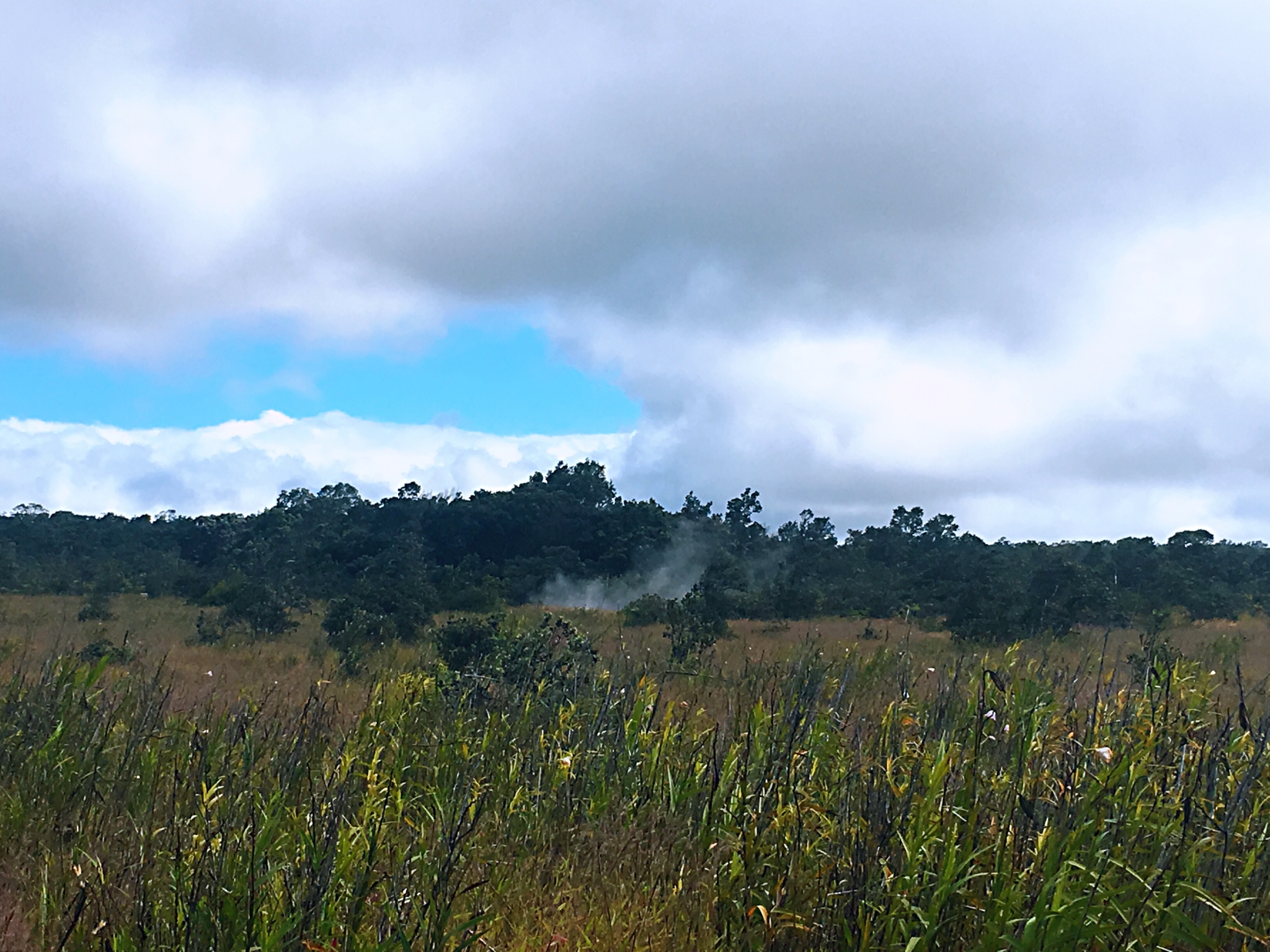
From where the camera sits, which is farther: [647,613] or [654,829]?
[647,613]

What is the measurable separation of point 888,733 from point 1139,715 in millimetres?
1065

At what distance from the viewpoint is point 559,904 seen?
3.50 meters

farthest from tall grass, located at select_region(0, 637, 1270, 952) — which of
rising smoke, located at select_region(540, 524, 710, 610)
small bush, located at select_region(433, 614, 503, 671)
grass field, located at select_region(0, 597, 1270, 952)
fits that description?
rising smoke, located at select_region(540, 524, 710, 610)

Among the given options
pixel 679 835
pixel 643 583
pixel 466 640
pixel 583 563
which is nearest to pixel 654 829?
pixel 679 835

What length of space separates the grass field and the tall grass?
16mm

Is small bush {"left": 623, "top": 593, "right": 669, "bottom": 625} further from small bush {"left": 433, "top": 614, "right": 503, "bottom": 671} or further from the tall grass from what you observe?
the tall grass

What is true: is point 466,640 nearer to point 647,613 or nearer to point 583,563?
point 647,613

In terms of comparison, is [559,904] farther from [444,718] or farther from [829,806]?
[444,718]

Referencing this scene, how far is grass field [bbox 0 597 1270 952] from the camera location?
3125 mm

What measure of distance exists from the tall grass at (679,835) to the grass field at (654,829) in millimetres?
16

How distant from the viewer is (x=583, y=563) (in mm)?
43406

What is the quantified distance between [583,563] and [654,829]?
130 ft

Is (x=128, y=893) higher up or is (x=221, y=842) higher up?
(x=221, y=842)

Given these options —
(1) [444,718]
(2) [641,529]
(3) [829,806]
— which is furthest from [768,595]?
(3) [829,806]
